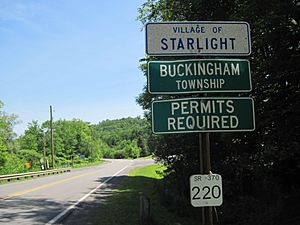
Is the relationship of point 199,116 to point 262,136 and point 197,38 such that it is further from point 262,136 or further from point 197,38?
point 262,136

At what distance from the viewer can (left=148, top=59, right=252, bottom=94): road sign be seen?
409 cm

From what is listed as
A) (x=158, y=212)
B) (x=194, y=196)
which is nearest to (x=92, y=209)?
(x=158, y=212)

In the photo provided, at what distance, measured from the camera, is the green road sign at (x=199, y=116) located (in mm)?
3986

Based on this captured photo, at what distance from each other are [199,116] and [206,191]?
85 cm

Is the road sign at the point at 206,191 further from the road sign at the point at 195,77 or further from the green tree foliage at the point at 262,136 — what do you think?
the green tree foliage at the point at 262,136

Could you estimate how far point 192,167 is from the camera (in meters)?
14.4

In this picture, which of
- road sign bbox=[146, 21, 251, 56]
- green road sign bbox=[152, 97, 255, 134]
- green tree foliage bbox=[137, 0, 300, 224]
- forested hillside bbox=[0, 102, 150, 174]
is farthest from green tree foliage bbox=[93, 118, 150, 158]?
green road sign bbox=[152, 97, 255, 134]

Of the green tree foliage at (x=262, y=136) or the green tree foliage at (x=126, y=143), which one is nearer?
the green tree foliage at (x=262, y=136)

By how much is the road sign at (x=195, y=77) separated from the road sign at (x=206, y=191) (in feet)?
3.29

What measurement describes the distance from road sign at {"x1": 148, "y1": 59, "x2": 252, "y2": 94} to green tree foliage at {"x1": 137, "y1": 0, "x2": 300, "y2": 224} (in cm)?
530

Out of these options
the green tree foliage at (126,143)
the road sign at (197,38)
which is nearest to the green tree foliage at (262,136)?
the road sign at (197,38)

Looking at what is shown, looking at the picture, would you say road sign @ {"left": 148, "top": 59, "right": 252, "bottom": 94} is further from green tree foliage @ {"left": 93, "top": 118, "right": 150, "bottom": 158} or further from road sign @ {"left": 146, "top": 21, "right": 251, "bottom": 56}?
green tree foliage @ {"left": 93, "top": 118, "right": 150, "bottom": 158}

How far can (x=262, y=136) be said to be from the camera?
10.3 metres

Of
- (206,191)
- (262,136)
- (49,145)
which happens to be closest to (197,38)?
(206,191)
